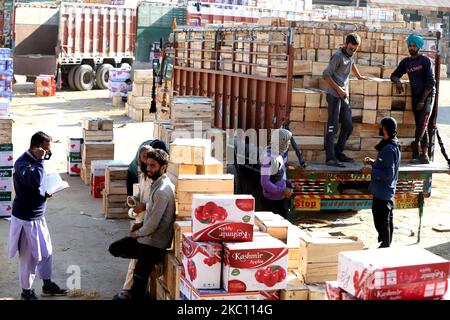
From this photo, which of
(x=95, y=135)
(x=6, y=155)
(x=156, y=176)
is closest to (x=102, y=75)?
(x=95, y=135)

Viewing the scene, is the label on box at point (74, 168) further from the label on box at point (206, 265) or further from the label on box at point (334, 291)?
the label on box at point (334, 291)

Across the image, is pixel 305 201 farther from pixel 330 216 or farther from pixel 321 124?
pixel 330 216

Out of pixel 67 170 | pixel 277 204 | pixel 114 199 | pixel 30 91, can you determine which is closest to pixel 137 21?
pixel 30 91

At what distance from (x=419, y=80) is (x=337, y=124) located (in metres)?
1.47

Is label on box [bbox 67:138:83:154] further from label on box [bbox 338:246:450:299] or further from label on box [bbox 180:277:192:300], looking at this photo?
label on box [bbox 338:246:450:299]

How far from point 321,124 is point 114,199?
3.40m

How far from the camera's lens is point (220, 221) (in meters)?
6.81

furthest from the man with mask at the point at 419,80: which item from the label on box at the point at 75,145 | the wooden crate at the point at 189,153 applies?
the label on box at the point at 75,145

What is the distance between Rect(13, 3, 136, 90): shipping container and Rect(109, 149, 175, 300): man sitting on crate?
24.0 m

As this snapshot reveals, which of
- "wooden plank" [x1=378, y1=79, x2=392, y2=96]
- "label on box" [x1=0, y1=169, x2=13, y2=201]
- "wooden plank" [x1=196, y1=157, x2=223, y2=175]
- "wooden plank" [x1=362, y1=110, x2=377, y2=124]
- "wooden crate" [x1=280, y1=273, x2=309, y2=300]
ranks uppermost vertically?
"wooden plank" [x1=378, y1=79, x2=392, y2=96]

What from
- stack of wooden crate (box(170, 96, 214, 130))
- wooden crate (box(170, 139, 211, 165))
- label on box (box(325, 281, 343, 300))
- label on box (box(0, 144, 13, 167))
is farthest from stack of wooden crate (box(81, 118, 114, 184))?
label on box (box(325, 281, 343, 300))

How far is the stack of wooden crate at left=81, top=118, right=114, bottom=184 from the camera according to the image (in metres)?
14.7

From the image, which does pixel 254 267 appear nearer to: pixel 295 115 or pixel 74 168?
pixel 295 115

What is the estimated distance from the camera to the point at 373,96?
11359 mm
